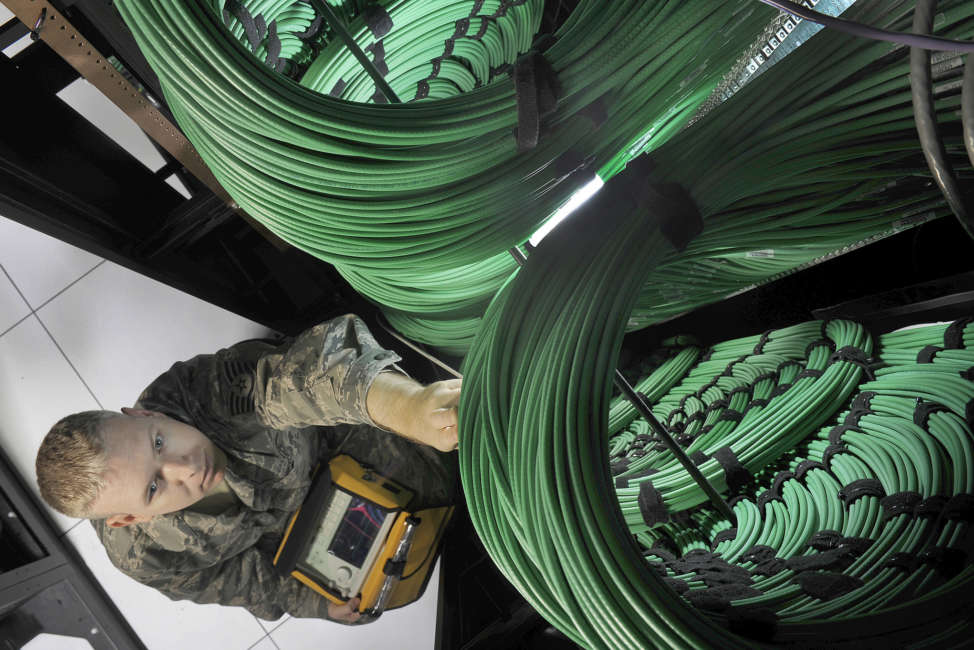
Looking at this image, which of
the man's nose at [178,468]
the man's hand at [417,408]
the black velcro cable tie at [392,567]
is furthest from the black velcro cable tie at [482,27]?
the black velcro cable tie at [392,567]

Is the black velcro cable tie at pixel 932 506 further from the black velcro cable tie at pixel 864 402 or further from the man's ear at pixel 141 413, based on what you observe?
the man's ear at pixel 141 413

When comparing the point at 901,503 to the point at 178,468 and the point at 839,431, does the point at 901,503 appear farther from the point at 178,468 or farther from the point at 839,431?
the point at 178,468

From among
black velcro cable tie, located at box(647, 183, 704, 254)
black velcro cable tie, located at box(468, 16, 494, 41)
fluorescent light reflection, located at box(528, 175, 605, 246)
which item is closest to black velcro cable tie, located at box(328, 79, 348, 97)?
black velcro cable tie, located at box(468, 16, 494, 41)

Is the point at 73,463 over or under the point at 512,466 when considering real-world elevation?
over

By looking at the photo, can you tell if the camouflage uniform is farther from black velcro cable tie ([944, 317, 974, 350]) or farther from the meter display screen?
black velcro cable tie ([944, 317, 974, 350])

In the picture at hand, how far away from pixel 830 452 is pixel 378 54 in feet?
4.06

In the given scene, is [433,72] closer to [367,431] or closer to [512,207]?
[512,207]

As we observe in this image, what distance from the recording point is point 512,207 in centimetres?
92

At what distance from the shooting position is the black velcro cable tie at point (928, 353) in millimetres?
1087

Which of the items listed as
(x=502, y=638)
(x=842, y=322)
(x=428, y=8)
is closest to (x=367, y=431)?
(x=502, y=638)

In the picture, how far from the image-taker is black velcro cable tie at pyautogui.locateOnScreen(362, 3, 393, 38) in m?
1.36

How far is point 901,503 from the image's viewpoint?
0.87 metres

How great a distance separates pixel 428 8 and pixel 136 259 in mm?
1164

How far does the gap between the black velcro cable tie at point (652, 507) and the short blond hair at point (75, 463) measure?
147 cm
